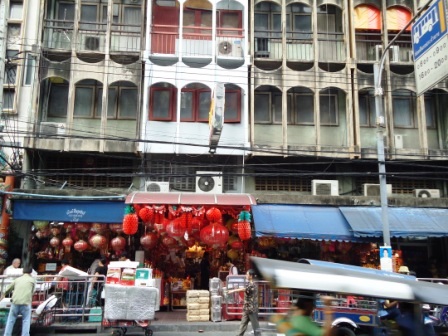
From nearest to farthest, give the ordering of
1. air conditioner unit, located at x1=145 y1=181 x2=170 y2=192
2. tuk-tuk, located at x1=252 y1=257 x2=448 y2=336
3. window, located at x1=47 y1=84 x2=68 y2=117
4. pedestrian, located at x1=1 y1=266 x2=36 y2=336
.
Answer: tuk-tuk, located at x1=252 y1=257 x2=448 y2=336, pedestrian, located at x1=1 y1=266 x2=36 y2=336, air conditioner unit, located at x1=145 y1=181 x2=170 y2=192, window, located at x1=47 y1=84 x2=68 y2=117

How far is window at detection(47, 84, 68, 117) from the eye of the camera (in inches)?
738

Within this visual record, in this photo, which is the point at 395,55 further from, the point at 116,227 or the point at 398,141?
the point at 116,227

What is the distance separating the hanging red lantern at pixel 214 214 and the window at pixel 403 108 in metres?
9.03

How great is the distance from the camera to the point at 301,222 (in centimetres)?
1612

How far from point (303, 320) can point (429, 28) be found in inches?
313

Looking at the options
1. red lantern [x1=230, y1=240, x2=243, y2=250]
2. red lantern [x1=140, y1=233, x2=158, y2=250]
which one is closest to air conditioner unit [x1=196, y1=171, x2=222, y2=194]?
red lantern [x1=230, y1=240, x2=243, y2=250]

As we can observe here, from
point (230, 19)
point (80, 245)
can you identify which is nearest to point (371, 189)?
point (230, 19)

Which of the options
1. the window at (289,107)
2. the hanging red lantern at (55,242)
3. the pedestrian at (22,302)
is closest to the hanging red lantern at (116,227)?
the hanging red lantern at (55,242)

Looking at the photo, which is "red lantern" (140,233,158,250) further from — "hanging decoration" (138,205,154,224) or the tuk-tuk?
the tuk-tuk

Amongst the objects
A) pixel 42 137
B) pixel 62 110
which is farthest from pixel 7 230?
pixel 62 110

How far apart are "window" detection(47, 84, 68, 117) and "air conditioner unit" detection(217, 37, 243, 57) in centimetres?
655

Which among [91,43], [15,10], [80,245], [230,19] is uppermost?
[15,10]

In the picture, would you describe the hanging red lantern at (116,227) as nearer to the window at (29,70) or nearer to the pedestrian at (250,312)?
the pedestrian at (250,312)

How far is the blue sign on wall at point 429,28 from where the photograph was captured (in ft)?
33.0
